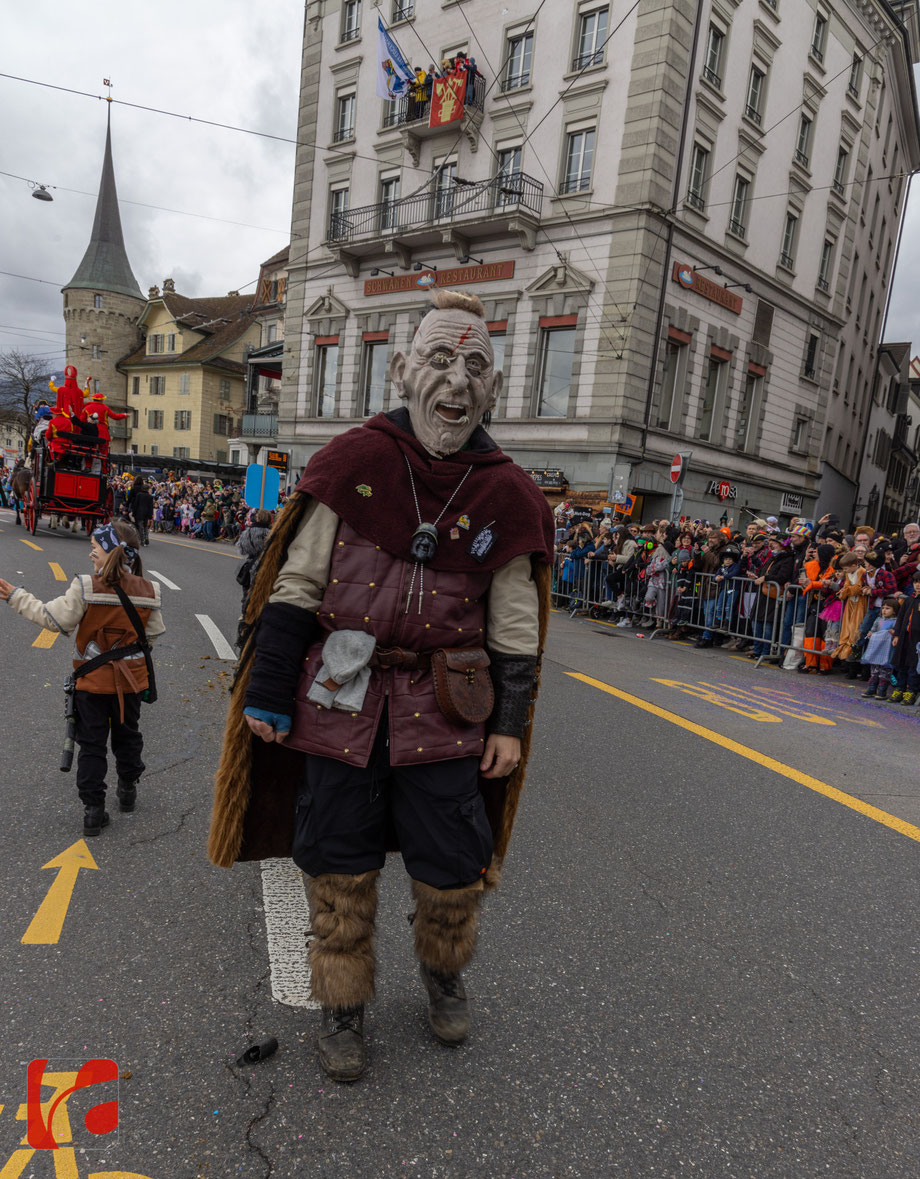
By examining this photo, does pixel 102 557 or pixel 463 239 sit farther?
pixel 463 239

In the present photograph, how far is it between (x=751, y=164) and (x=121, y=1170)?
1117 inches

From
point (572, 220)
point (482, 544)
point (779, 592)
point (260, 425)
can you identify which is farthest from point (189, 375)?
point (482, 544)

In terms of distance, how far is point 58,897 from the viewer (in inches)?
120

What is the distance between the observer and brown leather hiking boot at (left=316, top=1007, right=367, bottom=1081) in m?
2.20

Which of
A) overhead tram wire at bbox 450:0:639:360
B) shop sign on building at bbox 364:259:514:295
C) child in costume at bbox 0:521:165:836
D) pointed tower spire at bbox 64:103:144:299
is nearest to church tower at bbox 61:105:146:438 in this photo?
pointed tower spire at bbox 64:103:144:299

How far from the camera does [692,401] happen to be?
23797 millimetres

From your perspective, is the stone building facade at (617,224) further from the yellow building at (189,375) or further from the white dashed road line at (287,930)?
the yellow building at (189,375)

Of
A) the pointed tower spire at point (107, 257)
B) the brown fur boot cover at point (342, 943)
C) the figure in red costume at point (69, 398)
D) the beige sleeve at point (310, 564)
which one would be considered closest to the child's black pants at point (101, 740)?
the brown fur boot cover at point (342, 943)

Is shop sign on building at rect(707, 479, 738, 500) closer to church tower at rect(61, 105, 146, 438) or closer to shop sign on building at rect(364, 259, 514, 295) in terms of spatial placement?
shop sign on building at rect(364, 259, 514, 295)

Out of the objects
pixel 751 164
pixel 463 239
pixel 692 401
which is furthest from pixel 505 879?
pixel 751 164

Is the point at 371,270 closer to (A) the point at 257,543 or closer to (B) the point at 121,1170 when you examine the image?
(A) the point at 257,543

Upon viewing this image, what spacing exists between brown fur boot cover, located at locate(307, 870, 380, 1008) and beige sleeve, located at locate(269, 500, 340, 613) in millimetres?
835

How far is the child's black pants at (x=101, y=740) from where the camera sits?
3.72 meters

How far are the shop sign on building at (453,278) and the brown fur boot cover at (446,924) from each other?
23730 millimetres
